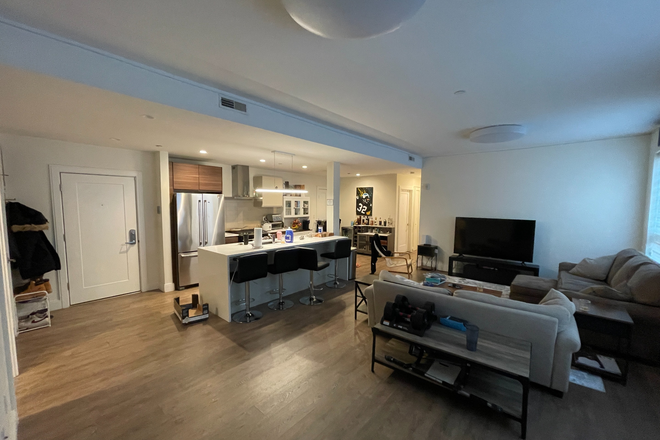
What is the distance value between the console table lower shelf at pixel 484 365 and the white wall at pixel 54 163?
4.56 meters

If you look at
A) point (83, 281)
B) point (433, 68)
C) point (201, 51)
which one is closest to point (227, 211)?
point (83, 281)

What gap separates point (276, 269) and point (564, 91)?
3.86m

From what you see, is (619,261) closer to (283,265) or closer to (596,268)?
(596,268)

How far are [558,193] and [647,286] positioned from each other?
2.70m

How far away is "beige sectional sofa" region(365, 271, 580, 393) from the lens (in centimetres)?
207

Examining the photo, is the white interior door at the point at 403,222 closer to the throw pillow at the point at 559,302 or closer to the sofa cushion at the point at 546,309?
the throw pillow at the point at 559,302

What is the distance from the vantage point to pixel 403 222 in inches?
326

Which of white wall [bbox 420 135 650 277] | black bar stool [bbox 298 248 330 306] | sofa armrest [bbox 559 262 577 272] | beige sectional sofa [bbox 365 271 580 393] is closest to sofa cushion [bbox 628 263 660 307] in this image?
beige sectional sofa [bbox 365 271 580 393]

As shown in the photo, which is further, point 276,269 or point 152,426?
point 276,269

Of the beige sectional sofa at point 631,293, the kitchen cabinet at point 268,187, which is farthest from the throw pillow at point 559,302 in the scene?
the kitchen cabinet at point 268,187

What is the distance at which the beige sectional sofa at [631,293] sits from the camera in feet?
8.50

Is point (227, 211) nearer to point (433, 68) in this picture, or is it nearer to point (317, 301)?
point (317, 301)

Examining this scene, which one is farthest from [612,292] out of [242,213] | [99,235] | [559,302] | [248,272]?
[99,235]

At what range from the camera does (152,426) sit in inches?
74.9
